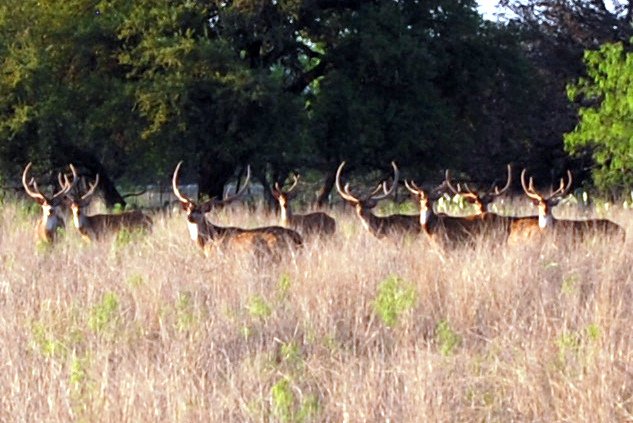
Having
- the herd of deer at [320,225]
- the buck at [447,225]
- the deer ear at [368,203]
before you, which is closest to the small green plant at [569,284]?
the herd of deer at [320,225]

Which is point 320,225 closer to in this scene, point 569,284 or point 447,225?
point 447,225

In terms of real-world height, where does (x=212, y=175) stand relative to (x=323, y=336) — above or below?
above

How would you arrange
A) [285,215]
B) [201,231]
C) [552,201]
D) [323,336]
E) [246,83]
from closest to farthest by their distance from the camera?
[323,336], [201,231], [552,201], [285,215], [246,83]

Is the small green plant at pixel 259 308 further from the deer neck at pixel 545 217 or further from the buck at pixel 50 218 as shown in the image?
the deer neck at pixel 545 217

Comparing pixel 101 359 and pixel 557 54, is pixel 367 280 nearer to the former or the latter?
pixel 101 359


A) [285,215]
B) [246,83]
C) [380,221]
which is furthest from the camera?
[246,83]

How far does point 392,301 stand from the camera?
779 centimetres

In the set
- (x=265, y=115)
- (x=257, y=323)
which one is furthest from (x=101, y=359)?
(x=265, y=115)

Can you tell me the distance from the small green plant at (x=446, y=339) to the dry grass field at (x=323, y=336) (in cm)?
2

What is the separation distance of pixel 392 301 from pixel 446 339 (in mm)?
792

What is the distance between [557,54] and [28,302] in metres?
23.0

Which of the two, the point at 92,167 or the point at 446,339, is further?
the point at 92,167

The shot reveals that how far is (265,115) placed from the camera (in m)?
22.2

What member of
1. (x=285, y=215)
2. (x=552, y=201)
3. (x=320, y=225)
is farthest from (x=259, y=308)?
(x=285, y=215)
